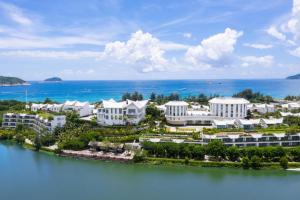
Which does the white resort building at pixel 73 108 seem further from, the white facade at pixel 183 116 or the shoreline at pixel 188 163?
the shoreline at pixel 188 163

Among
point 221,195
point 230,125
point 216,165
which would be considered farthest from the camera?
point 230,125

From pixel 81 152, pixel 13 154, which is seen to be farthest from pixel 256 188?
pixel 13 154

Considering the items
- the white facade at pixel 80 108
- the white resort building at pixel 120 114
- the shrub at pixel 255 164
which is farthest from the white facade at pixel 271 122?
the white facade at pixel 80 108

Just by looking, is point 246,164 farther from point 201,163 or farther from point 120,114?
point 120,114

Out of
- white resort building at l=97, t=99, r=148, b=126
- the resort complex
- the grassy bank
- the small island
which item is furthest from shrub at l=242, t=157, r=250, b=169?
the small island

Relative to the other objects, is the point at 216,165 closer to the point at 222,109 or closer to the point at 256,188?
the point at 256,188

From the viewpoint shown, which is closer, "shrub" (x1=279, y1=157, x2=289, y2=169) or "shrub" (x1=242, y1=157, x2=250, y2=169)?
"shrub" (x1=279, y1=157, x2=289, y2=169)

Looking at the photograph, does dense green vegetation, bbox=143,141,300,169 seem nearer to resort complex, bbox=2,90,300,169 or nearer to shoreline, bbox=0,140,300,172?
resort complex, bbox=2,90,300,169
